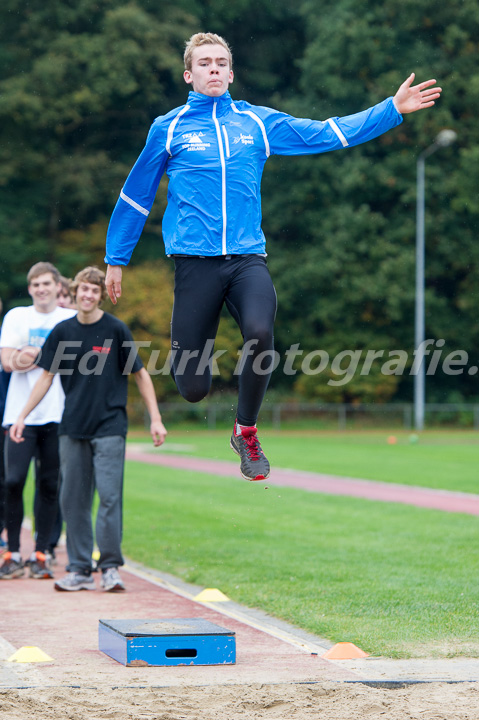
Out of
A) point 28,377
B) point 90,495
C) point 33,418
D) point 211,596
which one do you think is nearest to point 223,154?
point 211,596

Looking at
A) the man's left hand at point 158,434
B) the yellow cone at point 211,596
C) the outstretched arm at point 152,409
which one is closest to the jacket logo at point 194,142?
the outstretched arm at point 152,409

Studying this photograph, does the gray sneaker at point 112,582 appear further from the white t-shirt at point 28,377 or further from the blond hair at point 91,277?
the blond hair at point 91,277

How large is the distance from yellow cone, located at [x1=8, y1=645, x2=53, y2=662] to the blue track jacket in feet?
8.47

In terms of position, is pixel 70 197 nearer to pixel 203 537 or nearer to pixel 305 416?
pixel 305 416

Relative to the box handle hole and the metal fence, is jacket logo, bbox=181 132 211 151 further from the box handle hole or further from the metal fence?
the metal fence

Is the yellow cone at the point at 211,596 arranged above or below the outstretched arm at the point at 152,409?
below

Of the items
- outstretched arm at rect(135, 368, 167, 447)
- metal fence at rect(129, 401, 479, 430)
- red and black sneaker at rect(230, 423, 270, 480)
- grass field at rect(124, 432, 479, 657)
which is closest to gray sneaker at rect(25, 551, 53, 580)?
grass field at rect(124, 432, 479, 657)

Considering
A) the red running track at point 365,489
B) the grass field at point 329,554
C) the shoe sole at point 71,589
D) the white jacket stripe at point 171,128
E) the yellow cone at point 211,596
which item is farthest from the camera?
the red running track at point 365,489

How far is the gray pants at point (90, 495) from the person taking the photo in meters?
9.05

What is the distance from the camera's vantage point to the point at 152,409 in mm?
9188

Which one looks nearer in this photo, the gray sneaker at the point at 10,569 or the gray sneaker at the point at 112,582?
the gray sneaker at the point at 112,582

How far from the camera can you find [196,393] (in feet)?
21.0

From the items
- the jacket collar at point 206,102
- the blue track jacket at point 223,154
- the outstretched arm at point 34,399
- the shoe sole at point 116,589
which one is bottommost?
the shoe sole at point 116,589

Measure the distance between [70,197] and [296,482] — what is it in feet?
101
